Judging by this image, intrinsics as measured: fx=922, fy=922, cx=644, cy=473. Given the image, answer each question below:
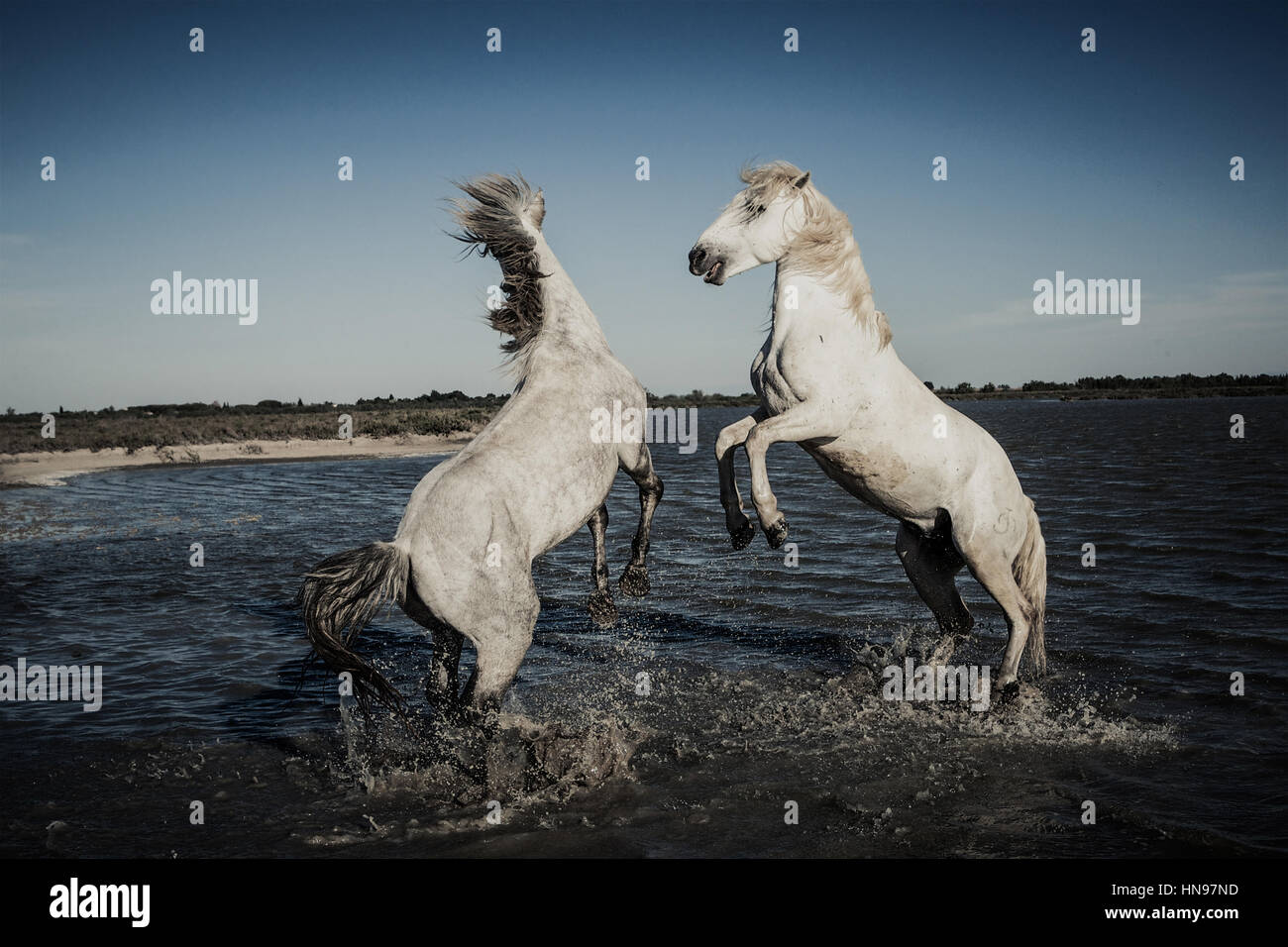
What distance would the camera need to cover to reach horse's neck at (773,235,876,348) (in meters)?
6.12

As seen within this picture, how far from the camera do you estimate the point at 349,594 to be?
5.09m

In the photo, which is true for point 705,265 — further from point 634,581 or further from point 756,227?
point 634,581

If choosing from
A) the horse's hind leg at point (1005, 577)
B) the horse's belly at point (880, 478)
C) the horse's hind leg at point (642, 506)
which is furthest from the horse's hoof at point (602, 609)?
the horse's hind leg at point (1005, 577)

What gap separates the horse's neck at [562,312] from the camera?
6.40 metres

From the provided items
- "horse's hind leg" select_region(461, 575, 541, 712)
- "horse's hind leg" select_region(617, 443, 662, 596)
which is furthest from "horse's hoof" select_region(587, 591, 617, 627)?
"horse's hind leg" select_region(461, 575, 541, 712)

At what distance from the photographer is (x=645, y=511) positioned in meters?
6.93

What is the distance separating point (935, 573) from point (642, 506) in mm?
2505

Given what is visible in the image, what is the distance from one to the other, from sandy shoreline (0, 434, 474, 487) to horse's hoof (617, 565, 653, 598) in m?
27.0

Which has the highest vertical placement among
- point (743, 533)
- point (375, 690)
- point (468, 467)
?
point (468, 467)

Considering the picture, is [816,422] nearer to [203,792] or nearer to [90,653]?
[203,792]

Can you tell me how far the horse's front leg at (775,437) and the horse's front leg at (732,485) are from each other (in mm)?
232

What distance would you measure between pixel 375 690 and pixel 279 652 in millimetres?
3998

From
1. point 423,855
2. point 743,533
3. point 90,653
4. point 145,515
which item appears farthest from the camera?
point 145,515
